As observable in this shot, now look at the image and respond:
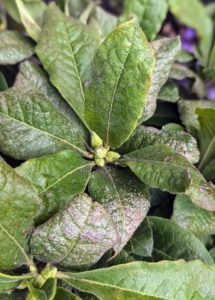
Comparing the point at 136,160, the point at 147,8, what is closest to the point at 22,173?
the point at 136,160

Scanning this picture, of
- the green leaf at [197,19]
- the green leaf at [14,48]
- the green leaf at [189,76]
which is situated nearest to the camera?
the green leaf at [14,48]

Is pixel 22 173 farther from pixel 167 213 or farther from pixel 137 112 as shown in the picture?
pixel 167 213

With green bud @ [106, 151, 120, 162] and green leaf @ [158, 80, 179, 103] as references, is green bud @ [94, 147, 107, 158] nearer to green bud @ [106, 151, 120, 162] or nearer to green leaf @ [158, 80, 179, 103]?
green bud @ [106, 151, 120, 162]

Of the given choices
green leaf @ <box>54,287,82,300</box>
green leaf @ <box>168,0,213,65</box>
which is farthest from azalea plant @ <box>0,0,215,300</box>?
green leaf @ <box>168,0,213,65</box>

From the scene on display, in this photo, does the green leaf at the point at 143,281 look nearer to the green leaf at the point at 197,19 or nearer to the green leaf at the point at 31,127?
the green leaf at the point at 31,127

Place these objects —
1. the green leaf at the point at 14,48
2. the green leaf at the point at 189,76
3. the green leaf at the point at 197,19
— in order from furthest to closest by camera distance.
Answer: the green leaf at the point at 197,19 → the green leaf at the point at 189,76 → the green leaf at the point at 14,48

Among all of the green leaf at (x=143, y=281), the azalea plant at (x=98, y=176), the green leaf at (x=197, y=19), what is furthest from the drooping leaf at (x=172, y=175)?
the green leaf at (x=197, y=19)

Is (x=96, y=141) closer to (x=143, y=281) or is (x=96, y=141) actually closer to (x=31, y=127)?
(x=31, y=127)
